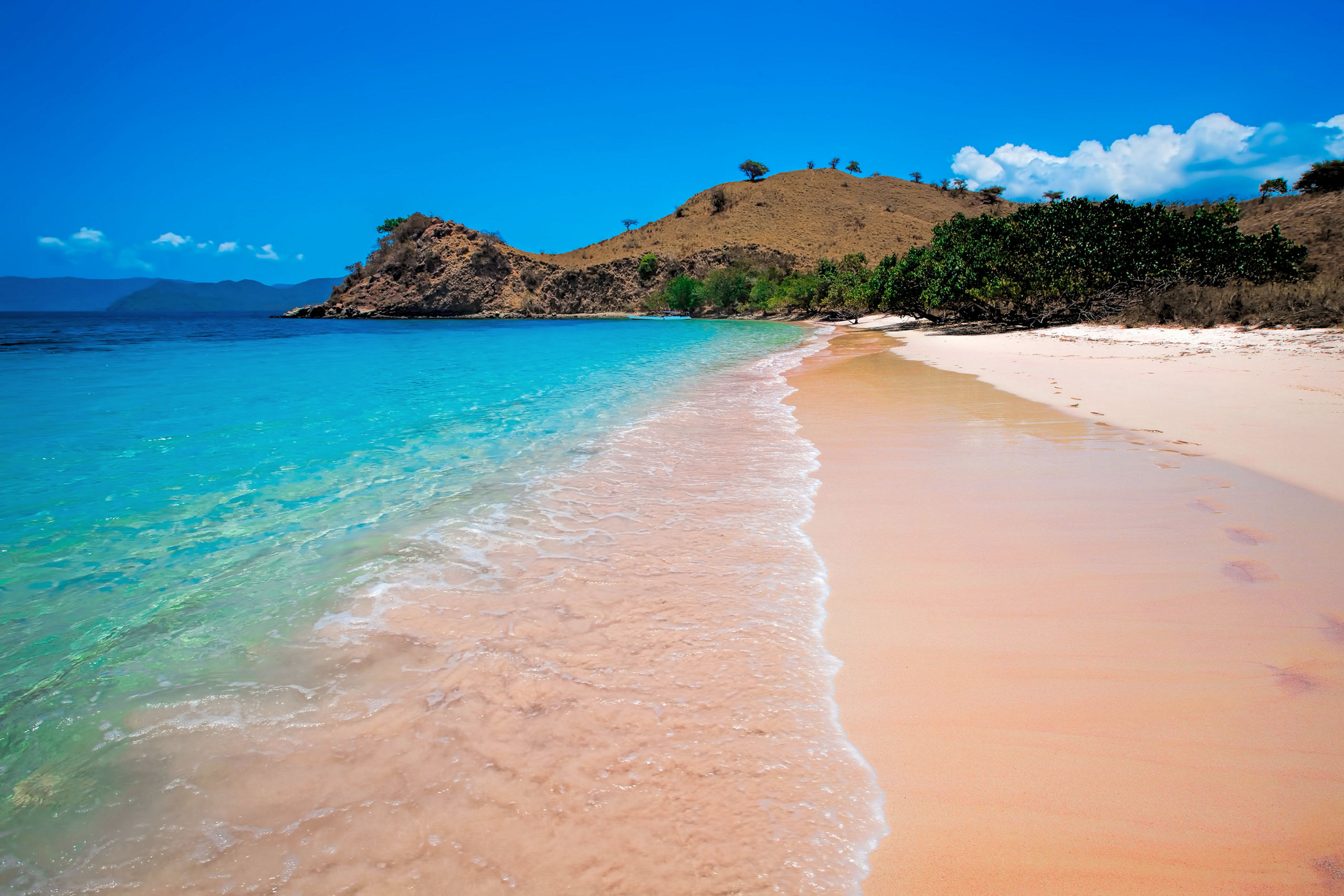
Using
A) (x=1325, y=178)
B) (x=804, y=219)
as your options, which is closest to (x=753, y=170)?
(x=804, y=219)

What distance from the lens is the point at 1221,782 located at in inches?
75.0

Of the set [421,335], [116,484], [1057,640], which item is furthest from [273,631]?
[421,335]

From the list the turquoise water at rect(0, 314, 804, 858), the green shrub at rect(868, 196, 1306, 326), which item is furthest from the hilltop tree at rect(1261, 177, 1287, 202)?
the turquoise water at rect(0, 314, 804, 858)

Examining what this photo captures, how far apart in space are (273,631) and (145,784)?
3.52ft

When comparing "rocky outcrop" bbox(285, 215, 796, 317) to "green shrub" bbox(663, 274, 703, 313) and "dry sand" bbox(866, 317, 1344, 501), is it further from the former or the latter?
"dry sand" bbox(866, 317, 1344, 501)

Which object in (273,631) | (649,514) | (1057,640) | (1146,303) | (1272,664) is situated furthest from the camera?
(1146,303)

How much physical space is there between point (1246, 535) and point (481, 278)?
275 feet

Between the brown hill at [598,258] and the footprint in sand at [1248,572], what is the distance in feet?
239

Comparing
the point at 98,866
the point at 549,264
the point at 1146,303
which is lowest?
the point at 98,866

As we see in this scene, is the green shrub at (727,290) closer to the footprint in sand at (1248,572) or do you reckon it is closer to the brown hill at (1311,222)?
the brown hill at (1311,222)

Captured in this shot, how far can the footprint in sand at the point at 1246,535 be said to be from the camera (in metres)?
3.67

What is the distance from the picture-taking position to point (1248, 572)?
10.8 feet

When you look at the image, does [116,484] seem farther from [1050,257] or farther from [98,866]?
[1050,257]

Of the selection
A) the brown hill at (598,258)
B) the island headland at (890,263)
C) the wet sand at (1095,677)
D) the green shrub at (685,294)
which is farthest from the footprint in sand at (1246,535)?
the brown hill at (598,258)
